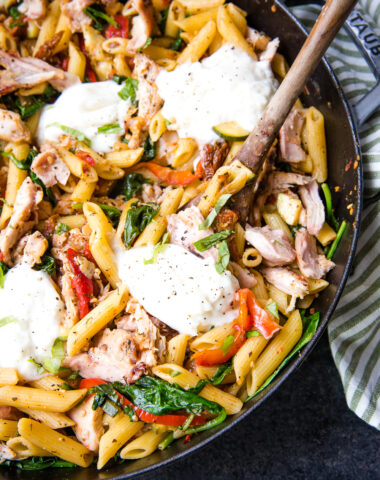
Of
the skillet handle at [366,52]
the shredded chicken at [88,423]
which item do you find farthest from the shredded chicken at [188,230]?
the skillet handle at [366,52]

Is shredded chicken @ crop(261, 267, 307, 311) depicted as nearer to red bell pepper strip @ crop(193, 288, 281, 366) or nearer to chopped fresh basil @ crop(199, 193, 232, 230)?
red bell pepper strip @ crop(193, 288, 281, 366)

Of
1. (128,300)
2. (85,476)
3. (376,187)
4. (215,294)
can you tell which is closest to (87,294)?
(128,300)

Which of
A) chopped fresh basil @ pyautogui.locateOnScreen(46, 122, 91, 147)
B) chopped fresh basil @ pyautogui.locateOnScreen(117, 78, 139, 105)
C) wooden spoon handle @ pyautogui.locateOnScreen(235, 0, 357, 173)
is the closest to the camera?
wooden spoon handle @ pyautogui.locateOnScreen(235, 0, 357, 173)

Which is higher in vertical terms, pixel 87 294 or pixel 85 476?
pixel 87 294

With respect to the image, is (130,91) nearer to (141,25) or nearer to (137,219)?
(141,25)

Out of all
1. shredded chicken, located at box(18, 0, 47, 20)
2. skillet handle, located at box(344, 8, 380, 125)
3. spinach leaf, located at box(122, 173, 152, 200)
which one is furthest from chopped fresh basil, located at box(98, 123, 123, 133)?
skillet handle, located at box(344, 8, 380, 125)

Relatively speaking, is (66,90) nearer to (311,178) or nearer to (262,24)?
(262,24)

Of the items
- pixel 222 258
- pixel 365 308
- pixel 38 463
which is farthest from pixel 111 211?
pixel 365 308
